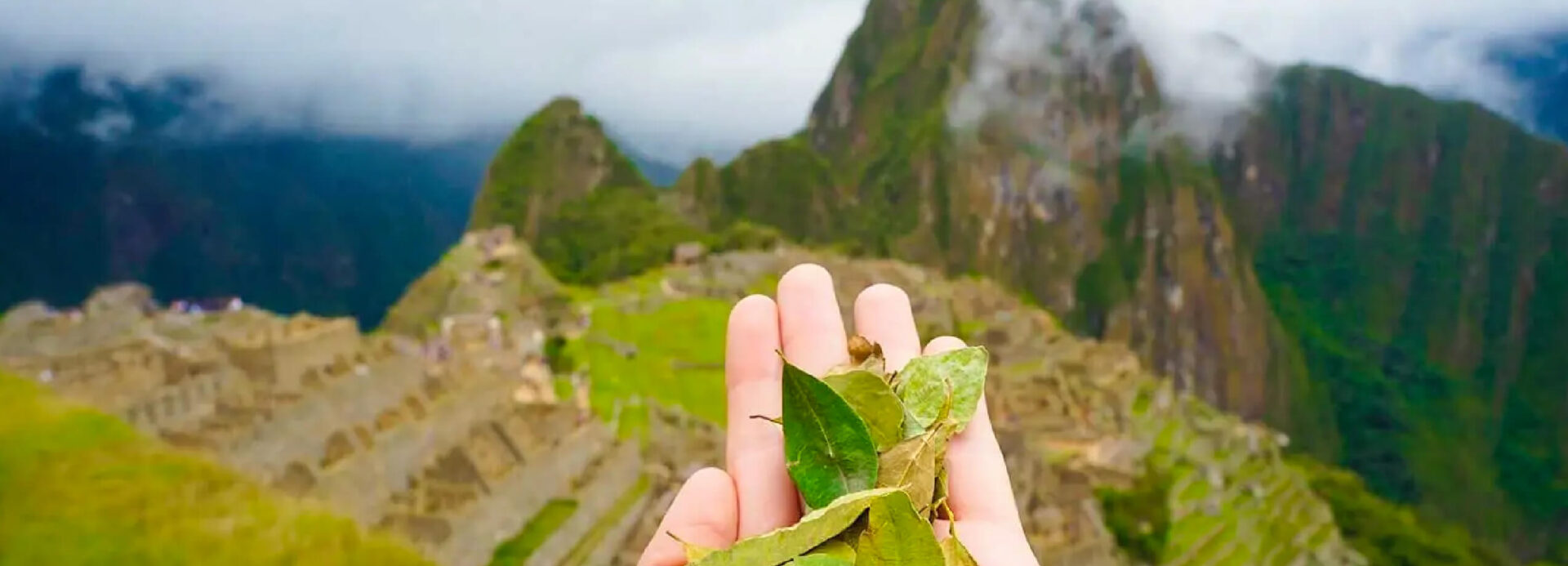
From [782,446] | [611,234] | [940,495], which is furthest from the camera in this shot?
[611,234]

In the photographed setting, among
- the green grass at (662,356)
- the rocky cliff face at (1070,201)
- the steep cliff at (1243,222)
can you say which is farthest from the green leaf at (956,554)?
the rocky cliff face at (1070,201)

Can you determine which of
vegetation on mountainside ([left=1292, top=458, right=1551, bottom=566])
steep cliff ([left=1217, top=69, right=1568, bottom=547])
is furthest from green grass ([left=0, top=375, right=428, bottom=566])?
steep cliff ([left=1217, top=69, right=1568, bottom=547])

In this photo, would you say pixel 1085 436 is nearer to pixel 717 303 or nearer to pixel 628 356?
pixel 628 356

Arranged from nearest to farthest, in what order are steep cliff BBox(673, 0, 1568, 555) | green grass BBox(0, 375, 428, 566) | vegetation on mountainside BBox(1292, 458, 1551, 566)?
green grass BBox(0, 375, 428, 566), vegetation on mountainside BBox(1292, 458, 1551, 566), steep cliff BBox(673, 0, 1568, 555)

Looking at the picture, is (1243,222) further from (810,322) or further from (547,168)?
(810,322)

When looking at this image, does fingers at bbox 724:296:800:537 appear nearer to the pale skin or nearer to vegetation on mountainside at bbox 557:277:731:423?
the pale skin

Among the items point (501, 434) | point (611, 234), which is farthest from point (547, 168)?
point (501, 434)
